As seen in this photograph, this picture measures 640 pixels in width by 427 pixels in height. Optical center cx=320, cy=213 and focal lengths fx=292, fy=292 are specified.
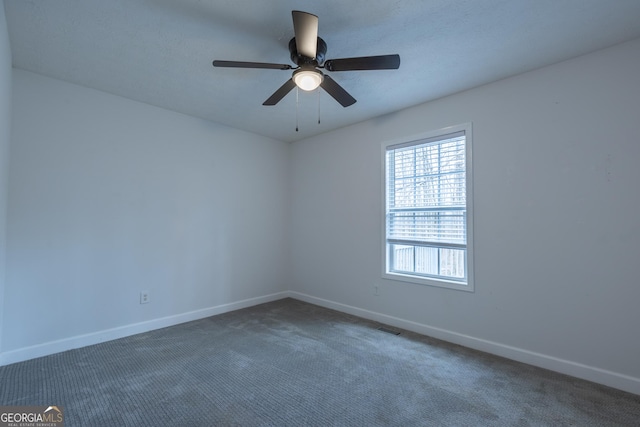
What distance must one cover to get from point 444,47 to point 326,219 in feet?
8.65

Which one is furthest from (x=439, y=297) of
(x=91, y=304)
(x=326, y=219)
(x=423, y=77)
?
(x=91, y=304)

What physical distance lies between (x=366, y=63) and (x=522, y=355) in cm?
279

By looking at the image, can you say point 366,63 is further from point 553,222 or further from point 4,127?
point 4,127

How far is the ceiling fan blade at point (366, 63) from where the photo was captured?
1.91 meters

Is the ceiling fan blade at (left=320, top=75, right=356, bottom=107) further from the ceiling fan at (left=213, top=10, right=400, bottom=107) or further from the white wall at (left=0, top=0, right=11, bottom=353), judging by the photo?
the white wall at (left=0, top=0, right=11, bottom=353)

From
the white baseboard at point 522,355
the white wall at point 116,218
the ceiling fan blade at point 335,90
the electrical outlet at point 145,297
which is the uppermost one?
the ceiling fan blade at point 335,90

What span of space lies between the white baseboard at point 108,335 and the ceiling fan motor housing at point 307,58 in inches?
125

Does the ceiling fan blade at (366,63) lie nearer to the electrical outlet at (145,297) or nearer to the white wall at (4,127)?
the white wall at (4,127)

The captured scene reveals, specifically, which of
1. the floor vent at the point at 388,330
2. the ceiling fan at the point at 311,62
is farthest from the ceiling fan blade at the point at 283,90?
the floor vent at the point at 388,330

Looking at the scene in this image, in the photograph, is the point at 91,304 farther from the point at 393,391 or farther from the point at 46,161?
the point at 393,391

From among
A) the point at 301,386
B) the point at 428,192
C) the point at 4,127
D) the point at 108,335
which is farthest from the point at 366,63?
the point at 108,335

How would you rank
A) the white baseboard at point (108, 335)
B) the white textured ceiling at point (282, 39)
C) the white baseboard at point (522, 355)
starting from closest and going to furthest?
the white textured ceiling at point (282, 39)
the white baseboard at point (522, 355)
the white baseboard at point (108, 335)

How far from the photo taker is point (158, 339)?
121 inches

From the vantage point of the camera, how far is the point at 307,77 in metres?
2.05
